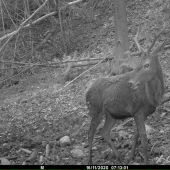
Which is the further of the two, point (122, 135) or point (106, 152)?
point (122, 135)

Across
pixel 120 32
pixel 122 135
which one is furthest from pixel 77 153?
pixel 120 32

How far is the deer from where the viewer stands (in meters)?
6.18

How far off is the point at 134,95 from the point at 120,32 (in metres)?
3.54

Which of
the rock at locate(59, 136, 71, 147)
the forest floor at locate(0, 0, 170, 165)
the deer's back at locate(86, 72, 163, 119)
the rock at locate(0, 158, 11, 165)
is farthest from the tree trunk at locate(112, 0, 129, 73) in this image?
the rock at locate(0, 158, 11, 165)

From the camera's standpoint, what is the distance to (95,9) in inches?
579

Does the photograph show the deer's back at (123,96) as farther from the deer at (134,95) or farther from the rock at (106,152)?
the rock at (106,152)

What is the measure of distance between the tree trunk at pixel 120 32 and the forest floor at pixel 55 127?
3.89ft

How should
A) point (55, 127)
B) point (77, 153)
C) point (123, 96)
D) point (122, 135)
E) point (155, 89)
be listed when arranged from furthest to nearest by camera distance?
point (55, 127), point (122, 135), point (77, 153), point (123, 96), point (155, 89)

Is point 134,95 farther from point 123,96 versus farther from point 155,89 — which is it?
point 155,89

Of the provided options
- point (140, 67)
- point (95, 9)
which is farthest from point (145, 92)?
point (95, 9)

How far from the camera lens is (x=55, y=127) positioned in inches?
344

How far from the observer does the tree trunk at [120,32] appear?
9297 millimetres

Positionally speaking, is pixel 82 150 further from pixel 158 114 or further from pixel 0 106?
pixel 0 106

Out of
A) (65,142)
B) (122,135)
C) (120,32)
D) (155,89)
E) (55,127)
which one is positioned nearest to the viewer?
(155,89)
